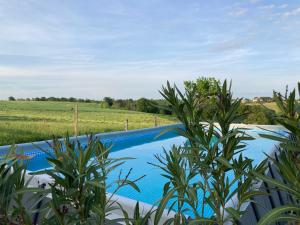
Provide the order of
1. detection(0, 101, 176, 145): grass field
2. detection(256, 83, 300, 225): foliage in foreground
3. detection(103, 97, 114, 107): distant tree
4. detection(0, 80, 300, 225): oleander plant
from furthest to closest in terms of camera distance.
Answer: detection(103, 97, 114, 107): distant tree → detection(0, 101, 176, 145): grass field → detection(0, 80, 300, 225): oleander plant → detection(256, 83, 300, 225): foliage in foreground

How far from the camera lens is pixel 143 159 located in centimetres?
996

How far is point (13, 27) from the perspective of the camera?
551 inches

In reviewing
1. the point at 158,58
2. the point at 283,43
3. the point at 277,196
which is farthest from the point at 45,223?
the point at 158,58

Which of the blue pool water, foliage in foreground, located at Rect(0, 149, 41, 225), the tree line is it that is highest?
the tree line

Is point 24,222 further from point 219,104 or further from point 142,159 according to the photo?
point 142,159

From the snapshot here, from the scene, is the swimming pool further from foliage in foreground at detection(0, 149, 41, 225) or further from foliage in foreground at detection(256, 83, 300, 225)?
foliage in foreground at detection(256, 83, 300, 225)

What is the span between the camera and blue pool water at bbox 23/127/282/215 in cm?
643

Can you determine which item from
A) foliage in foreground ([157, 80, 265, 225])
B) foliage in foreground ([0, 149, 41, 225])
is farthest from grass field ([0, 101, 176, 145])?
foliage in foreground ([0, 149, 41, 225])

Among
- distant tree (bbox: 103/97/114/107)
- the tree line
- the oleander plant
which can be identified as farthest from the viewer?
distant tree (bbox: 103/97/114/107)

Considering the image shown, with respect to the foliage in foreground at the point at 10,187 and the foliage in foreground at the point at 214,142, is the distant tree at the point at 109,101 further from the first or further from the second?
the foliage in foreground at the point at 10,187

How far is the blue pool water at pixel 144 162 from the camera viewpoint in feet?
21.1

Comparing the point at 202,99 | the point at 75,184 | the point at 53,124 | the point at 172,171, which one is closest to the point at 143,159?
the point at 53,124

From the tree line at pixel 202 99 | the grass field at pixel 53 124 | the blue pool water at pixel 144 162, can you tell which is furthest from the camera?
the grass field at pixel 53 124

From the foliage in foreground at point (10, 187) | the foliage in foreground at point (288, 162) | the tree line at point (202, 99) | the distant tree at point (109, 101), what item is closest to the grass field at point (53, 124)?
the tree line at point (202, 99)
